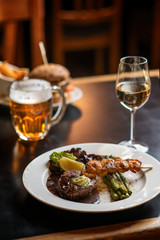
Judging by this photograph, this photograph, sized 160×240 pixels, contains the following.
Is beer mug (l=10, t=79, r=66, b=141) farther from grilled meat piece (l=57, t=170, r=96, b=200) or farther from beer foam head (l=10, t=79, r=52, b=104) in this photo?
grilled meat piece (l=57, t=170, r=96, b=200)

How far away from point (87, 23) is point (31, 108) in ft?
7.83

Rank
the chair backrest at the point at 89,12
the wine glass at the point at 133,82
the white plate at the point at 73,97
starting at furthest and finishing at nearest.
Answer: the chair backrest at the point at 89,12, the white plate at the point at 73,97, the wine glass at the point at 133,82

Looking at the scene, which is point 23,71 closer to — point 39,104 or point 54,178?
point 39,104

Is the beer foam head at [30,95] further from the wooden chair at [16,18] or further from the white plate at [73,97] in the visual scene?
the wooden chair at [16,18]

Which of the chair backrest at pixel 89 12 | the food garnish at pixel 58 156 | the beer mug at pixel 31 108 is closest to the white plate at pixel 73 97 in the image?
the beer mug at pixel 31 108

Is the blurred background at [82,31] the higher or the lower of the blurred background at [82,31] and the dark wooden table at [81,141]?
the lower

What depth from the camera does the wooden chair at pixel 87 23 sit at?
350 centimetres

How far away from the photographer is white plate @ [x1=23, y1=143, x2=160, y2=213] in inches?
34.9

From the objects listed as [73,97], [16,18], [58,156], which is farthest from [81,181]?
[16,18]

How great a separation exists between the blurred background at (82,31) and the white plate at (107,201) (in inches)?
47.2

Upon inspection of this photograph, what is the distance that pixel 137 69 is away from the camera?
116cm

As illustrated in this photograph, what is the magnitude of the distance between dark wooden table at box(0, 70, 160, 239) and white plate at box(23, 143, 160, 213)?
3cm

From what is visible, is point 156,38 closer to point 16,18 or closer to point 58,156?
point 16,18

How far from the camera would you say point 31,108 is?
127 centimetres
